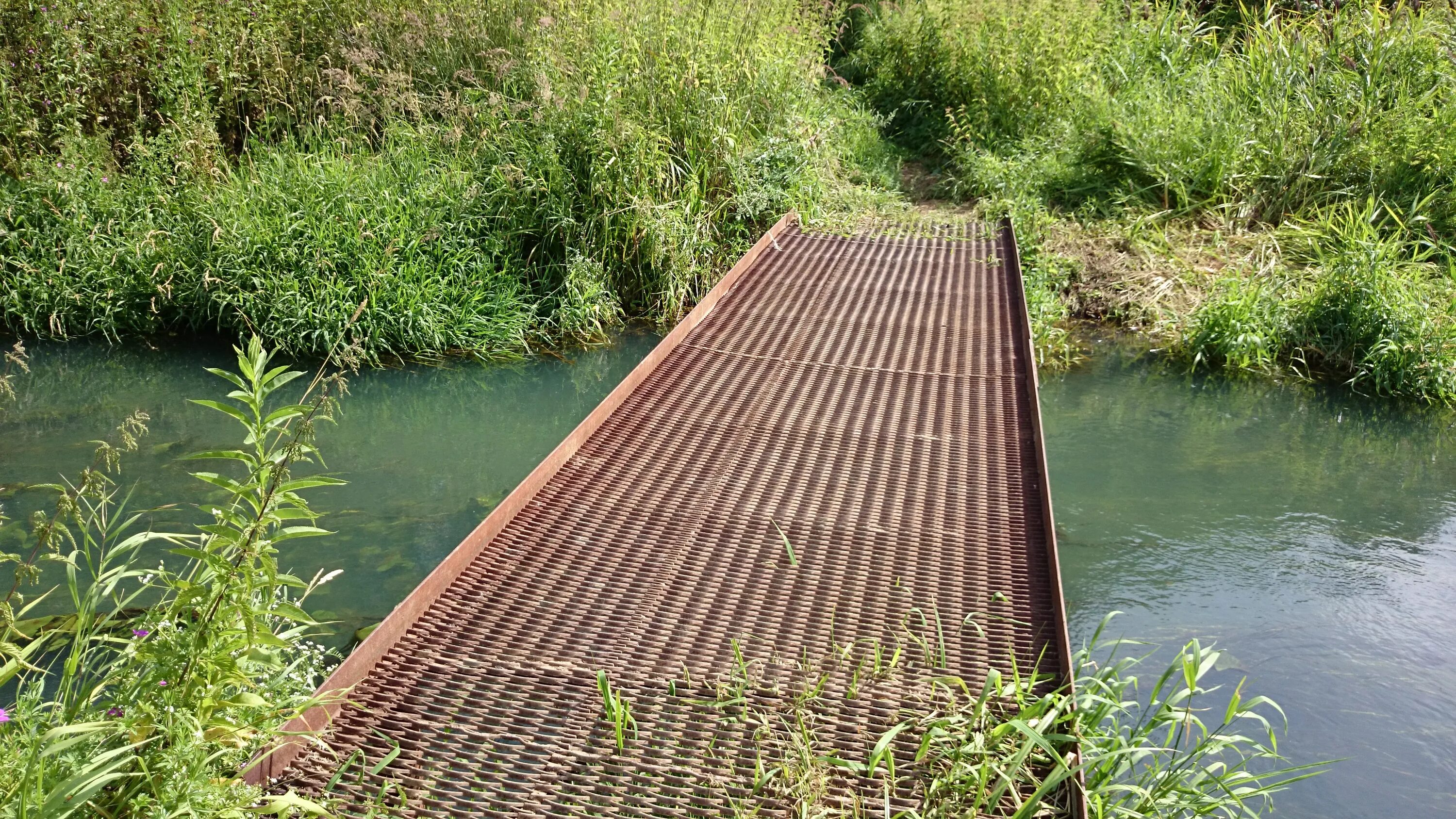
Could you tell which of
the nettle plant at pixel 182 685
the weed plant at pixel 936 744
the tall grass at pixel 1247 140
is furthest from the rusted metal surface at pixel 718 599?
the tall grass at pixel 1247 140

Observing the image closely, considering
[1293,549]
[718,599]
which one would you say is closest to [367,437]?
[718,599]

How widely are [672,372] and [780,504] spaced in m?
1.09

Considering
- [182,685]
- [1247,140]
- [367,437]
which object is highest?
[1247,140]

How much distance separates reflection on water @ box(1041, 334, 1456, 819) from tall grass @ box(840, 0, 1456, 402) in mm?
426

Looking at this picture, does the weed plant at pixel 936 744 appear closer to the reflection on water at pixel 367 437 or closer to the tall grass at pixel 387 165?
the reflection on water at pixel 367 437

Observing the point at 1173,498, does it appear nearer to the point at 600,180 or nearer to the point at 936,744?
the point at 936,744

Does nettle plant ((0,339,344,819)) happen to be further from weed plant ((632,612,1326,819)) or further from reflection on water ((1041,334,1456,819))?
reflection on water ((1041,334,1456,819))

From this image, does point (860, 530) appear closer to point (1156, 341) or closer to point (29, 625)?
point (29, 625)

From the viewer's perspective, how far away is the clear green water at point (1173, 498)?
9.60 feet

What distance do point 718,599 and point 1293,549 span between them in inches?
90.9

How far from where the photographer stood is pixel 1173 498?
4.06m

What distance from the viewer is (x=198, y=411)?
15.0ft

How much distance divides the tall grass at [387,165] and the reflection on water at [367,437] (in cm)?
26

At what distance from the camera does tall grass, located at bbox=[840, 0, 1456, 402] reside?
5414mm
